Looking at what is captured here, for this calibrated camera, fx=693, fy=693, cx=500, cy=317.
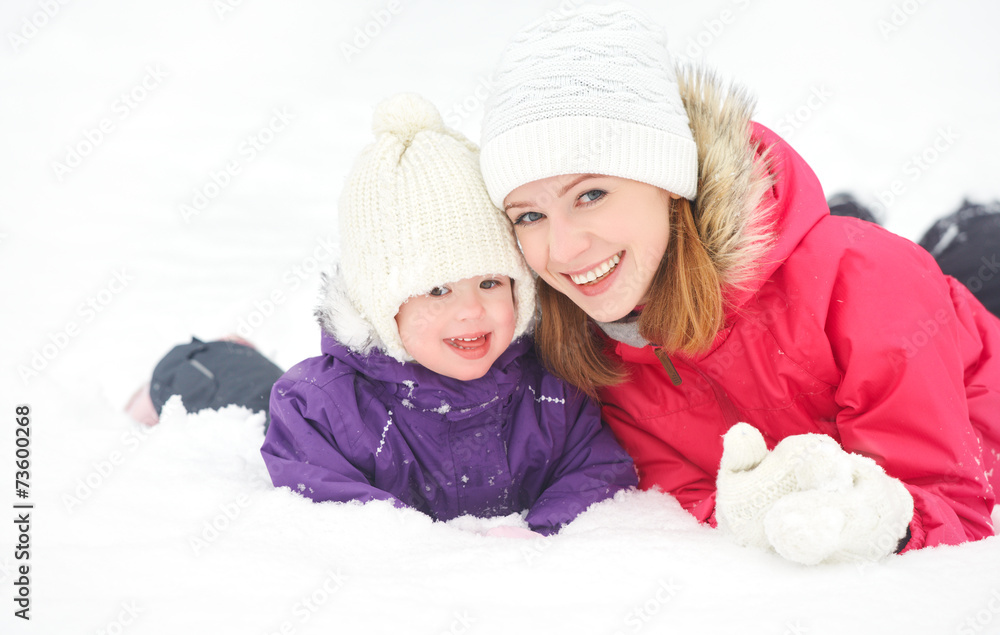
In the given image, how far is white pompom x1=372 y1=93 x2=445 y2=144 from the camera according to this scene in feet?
Result: 5.34

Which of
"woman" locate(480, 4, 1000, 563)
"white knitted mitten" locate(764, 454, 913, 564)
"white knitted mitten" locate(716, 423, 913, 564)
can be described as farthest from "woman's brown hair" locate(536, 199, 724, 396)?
"white knitted mitten" locate(764, 454, 913, 564)

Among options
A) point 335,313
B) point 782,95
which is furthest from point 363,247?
point 782,95

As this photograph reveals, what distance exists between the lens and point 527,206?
146cm

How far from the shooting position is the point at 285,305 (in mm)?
3209

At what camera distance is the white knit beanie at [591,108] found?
134 centimetres

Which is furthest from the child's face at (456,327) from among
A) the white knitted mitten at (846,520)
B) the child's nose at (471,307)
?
the white knitted mitten at (846,520)

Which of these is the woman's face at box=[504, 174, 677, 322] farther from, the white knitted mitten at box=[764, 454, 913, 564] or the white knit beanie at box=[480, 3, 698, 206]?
the white knitted mitten at box=[764, 454, 913, 564]

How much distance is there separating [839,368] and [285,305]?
248cm

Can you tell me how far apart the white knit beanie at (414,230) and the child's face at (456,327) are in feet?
0.14

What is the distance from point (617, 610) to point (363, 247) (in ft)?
3.09

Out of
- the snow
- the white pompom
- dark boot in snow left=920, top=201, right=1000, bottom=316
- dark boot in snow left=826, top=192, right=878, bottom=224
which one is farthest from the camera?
dark boot in snow left=826, top=192, right=878, bottom=224

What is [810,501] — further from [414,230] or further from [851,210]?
[851,210]

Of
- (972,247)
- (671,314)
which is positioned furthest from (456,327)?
(972,247)

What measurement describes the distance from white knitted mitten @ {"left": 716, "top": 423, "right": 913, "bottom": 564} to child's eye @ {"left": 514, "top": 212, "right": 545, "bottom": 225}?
609 millimetres
